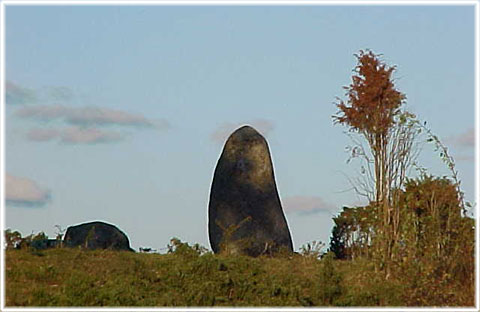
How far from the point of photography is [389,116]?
36.2 feet

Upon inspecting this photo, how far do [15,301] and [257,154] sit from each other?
20.4ft

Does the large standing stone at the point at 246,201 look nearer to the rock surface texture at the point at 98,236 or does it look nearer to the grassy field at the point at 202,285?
the rock surface texture at the point at 98,236

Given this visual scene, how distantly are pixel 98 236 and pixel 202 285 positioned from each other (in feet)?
17.2

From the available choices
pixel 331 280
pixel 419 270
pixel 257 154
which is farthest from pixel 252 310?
pixel 257 154

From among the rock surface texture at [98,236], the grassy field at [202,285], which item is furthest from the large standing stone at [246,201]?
the grassy field at [202,285]

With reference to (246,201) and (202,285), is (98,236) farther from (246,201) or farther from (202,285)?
(202,285)

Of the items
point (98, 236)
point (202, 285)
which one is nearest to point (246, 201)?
point (98, 236)

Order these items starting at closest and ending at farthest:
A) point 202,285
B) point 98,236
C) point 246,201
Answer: point 202,285 < point 246,201 < point 98,236

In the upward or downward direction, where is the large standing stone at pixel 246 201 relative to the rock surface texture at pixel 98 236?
upward

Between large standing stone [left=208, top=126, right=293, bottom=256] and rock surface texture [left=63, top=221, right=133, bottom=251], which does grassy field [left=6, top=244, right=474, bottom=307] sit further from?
rock surface texture [left=63, top=221, right=133, bottom=251]

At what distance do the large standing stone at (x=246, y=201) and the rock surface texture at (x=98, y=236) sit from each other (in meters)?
1.57

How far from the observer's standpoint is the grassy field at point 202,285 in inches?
351

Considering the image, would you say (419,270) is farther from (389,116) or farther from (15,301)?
(15,301)

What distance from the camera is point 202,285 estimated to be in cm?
929
